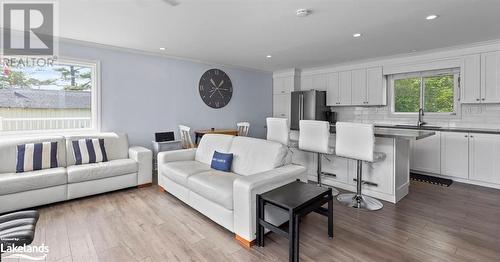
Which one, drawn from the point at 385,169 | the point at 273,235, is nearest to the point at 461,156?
the point at 385,169

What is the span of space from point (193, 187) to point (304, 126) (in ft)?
5.88

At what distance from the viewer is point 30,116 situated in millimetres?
3766

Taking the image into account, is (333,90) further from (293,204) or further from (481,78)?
(293,204)

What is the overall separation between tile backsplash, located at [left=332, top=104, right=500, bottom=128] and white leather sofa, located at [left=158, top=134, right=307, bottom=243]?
11.3ft

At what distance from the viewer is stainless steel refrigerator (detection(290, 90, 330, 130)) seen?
5762 millimetres

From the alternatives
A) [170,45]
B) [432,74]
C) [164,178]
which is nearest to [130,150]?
[164,178]

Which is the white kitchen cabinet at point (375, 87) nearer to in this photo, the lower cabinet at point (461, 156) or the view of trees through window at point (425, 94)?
the view of trees through window at point (425, 94)

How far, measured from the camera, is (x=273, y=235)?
2.39m

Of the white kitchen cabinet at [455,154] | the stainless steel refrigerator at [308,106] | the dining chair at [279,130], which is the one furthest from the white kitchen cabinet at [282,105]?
the white kitchen cabinet at [455,154]

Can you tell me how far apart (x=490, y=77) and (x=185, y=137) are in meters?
5.34

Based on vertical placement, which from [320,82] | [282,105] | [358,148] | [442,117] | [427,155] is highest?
[320,82]

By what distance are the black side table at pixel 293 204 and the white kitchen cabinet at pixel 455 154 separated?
3.28 meters

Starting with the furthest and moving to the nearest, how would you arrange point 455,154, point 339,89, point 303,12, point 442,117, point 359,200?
point 339,89 → point 442,117 → point 455,154 → point 359,200 → point 303,12

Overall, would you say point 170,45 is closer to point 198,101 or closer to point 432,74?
point 198,101
